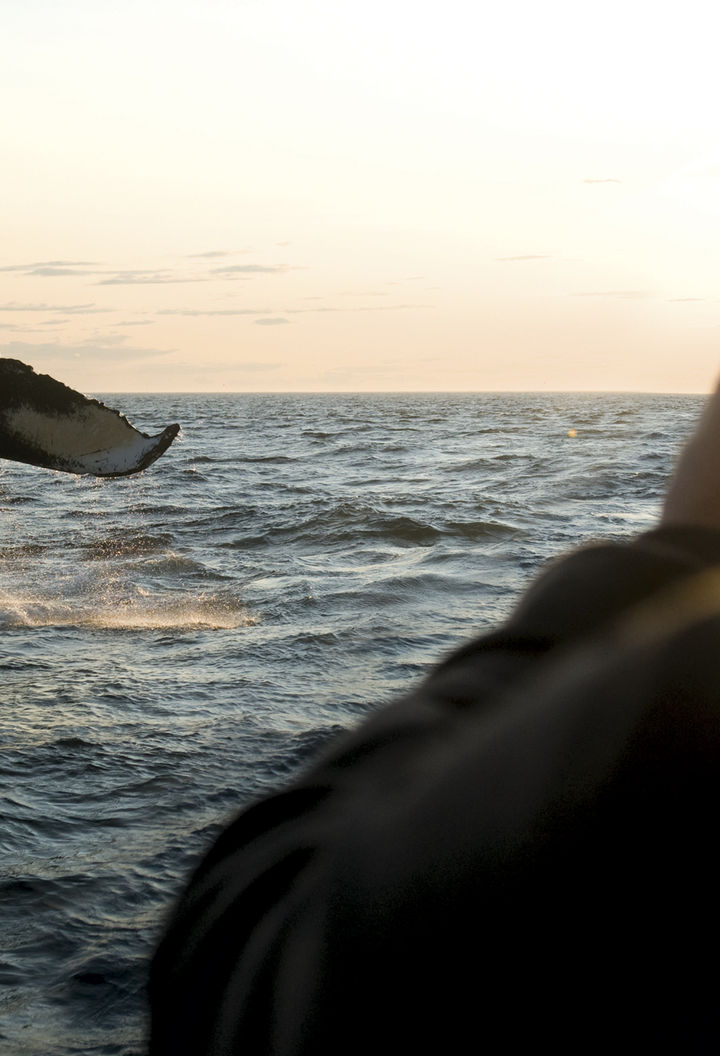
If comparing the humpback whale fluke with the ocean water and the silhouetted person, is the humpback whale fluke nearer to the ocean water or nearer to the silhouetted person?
the ocean water

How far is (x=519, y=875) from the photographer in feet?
1.52

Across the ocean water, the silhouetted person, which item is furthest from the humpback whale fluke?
the silhouetted person

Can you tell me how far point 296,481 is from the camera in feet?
78.3

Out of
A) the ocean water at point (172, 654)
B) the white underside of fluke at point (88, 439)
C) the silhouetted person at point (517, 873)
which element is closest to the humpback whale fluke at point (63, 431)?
the white underside of fluke at point (88, 439)

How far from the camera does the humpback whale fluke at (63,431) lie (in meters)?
5.43

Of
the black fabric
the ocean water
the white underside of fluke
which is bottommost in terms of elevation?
the ocean water

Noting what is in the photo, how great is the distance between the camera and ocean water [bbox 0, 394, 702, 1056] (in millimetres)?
3939

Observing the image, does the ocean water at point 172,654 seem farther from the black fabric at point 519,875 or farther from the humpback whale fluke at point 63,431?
the humpback whale fluke at point 63,431

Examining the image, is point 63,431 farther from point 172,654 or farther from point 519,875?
point 519,875

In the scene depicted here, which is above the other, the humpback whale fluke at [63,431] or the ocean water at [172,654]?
the humpback whale fluke at [63,431]

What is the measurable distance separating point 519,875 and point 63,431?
17.4ft

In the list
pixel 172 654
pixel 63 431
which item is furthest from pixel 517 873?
pixel 172 654

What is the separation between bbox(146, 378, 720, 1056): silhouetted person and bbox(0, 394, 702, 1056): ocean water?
7 cm

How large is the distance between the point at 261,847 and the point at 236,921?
0.13 feet
